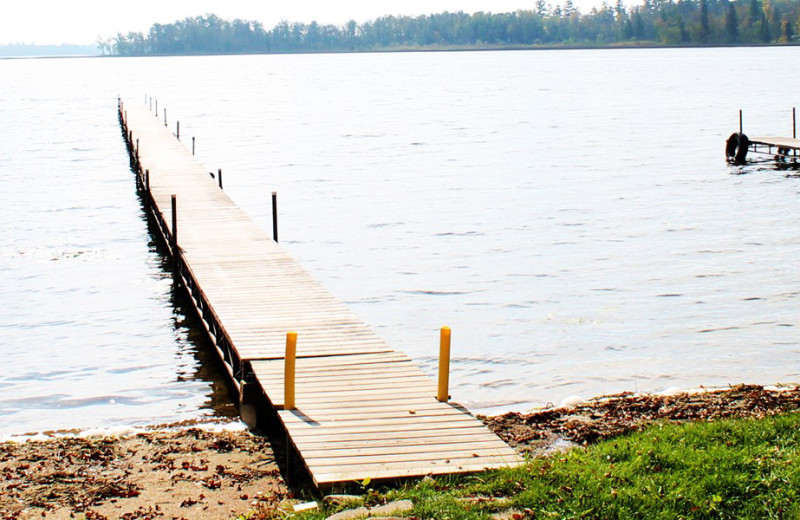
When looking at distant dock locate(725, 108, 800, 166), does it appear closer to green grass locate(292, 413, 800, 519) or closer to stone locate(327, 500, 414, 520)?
green grass locate(292, 413, 800, 519)

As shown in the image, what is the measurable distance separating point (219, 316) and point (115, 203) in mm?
25303

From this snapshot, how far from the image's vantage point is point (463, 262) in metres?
25.6

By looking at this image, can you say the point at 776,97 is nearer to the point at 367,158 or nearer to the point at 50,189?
the point at 367,158

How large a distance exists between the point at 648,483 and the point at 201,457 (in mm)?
5393

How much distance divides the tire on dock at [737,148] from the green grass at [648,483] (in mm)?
38760

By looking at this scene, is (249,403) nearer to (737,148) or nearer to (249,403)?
(249,403)

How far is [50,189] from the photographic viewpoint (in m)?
43.2

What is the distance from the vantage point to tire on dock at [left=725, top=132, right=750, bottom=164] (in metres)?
45.8

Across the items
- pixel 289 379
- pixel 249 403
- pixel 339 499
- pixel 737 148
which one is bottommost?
pixel 249 403

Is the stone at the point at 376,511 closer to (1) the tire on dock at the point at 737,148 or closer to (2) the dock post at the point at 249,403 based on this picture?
(2) the dock post at the point at 249,403

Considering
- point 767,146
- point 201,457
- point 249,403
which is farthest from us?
point 767,146

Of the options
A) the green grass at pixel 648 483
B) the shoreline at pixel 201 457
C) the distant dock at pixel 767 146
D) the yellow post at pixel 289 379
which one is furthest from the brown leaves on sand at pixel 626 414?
the distant dock at pixel 767 146

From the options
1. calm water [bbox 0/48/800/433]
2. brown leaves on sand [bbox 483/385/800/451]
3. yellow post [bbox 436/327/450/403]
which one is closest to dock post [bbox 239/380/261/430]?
calm water [bbox 0/48/800/433]

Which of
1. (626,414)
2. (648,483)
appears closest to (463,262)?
(626,414)
